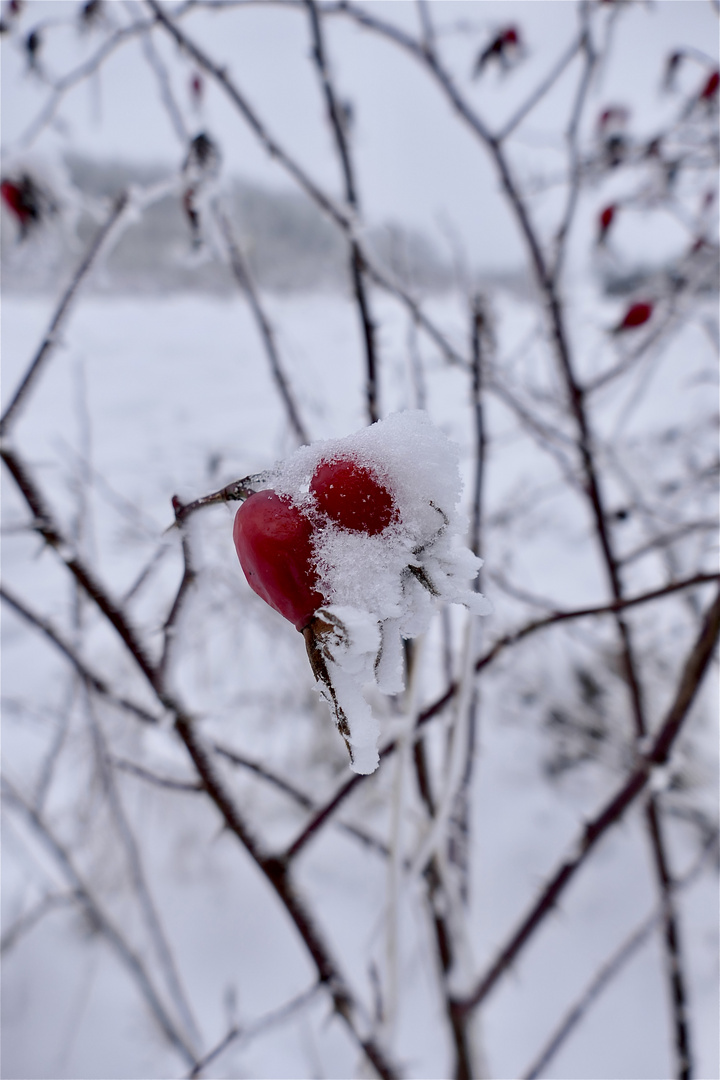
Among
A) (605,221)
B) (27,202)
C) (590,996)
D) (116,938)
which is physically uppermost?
(605,221)

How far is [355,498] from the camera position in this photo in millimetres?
206

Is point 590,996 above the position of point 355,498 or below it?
below

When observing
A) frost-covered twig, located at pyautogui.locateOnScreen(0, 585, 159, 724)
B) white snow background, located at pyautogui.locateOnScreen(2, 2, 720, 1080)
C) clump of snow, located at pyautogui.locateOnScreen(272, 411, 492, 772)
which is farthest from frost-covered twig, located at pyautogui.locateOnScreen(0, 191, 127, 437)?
clump of snow, located at pyautogui.locateOnScreen(272, 411, 492, 772)

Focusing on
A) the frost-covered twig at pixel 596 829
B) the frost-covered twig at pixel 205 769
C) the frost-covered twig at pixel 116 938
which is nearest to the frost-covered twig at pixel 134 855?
the frost-covered twig at pixel 116 938

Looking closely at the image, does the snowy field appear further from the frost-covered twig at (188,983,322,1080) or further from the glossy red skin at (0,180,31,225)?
the glossy red skin at (0,180,31,225)

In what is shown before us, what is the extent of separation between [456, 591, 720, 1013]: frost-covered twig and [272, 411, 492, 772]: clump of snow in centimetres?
37

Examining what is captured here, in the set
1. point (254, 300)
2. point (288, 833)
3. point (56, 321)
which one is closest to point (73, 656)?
point (56, 321)

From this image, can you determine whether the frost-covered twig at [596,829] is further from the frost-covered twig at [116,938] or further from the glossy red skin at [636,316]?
the glossy red skin at [636,316]

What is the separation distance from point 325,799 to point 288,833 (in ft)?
3.72

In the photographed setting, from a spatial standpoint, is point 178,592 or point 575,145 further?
point 575,145

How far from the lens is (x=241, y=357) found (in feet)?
17.3

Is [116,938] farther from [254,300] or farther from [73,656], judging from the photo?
[254,300]

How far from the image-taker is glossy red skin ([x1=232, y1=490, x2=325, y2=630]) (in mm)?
211

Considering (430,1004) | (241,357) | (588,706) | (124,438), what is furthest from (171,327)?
(430,1004)
